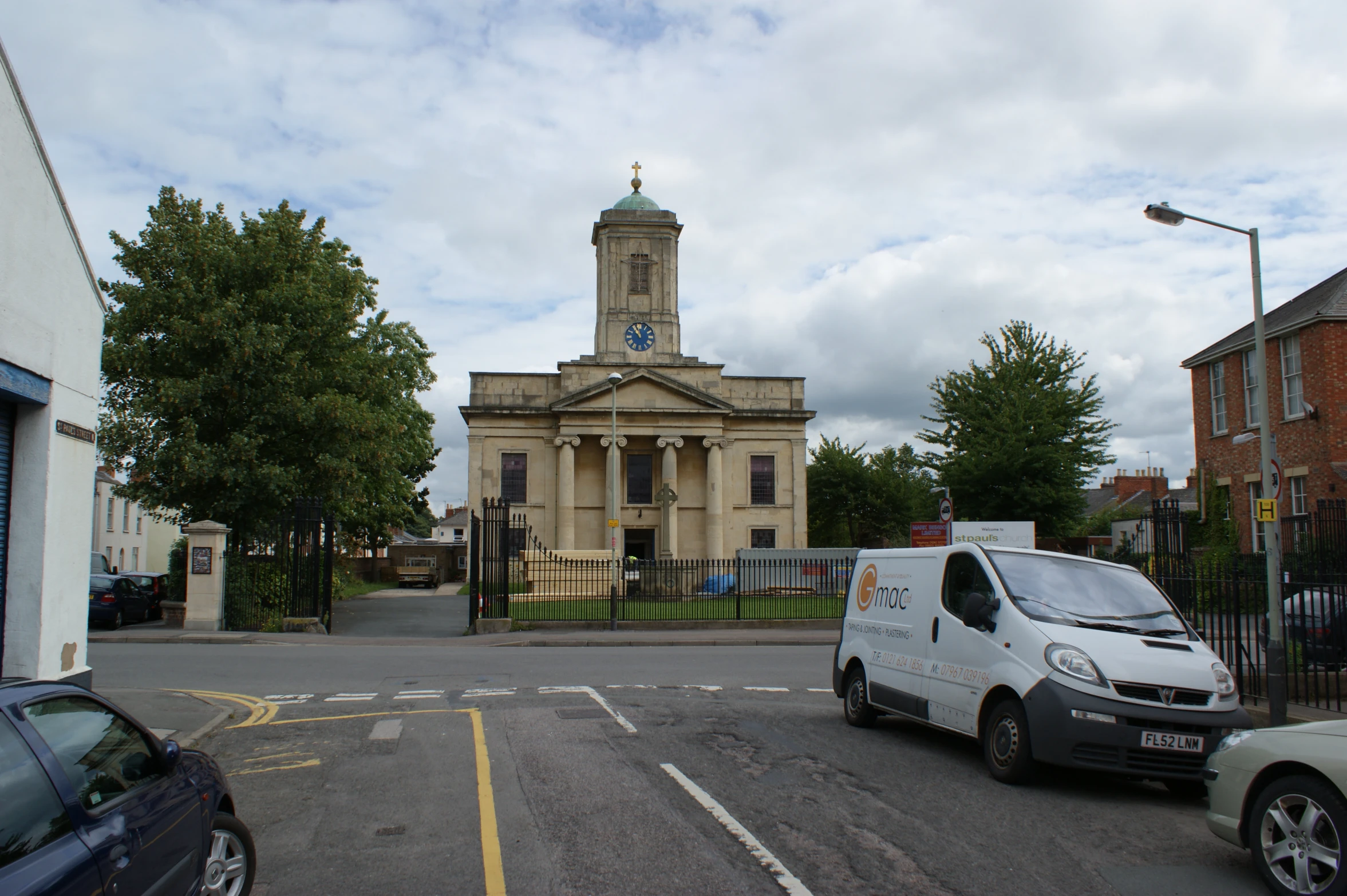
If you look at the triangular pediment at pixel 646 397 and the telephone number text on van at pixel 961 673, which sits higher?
the triangular pediment at pixel 646 397

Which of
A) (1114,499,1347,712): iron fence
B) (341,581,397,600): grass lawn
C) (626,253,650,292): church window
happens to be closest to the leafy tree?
(626,253,650,292): church window

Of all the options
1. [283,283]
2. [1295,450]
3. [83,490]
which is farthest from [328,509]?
[1295,450]

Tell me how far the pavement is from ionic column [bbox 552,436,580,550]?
37.3 m

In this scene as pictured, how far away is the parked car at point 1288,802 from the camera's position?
4781 millimetres

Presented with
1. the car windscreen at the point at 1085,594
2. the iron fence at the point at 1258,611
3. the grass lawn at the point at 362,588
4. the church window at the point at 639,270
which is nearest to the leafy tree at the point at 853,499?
the church window at the point at 639,270

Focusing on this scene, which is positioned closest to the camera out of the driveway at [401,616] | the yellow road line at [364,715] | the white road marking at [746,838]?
the white road marking at [746,838]

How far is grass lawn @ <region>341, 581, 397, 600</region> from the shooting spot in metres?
42.2

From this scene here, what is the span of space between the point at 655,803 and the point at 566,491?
44.0m

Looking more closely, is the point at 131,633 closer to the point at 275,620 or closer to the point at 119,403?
the point at 275,620

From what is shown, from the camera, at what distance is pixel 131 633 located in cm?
2195

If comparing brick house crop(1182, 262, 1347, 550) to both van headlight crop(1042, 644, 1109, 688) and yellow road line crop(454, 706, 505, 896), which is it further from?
yellow road line crop(454, 706, 505, 896)

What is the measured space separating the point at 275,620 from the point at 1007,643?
66.4ft

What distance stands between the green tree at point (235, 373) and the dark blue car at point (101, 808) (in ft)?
72.3

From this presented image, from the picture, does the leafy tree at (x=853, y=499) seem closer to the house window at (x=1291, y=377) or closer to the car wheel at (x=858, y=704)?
the house window at (x=1291, y=377)
